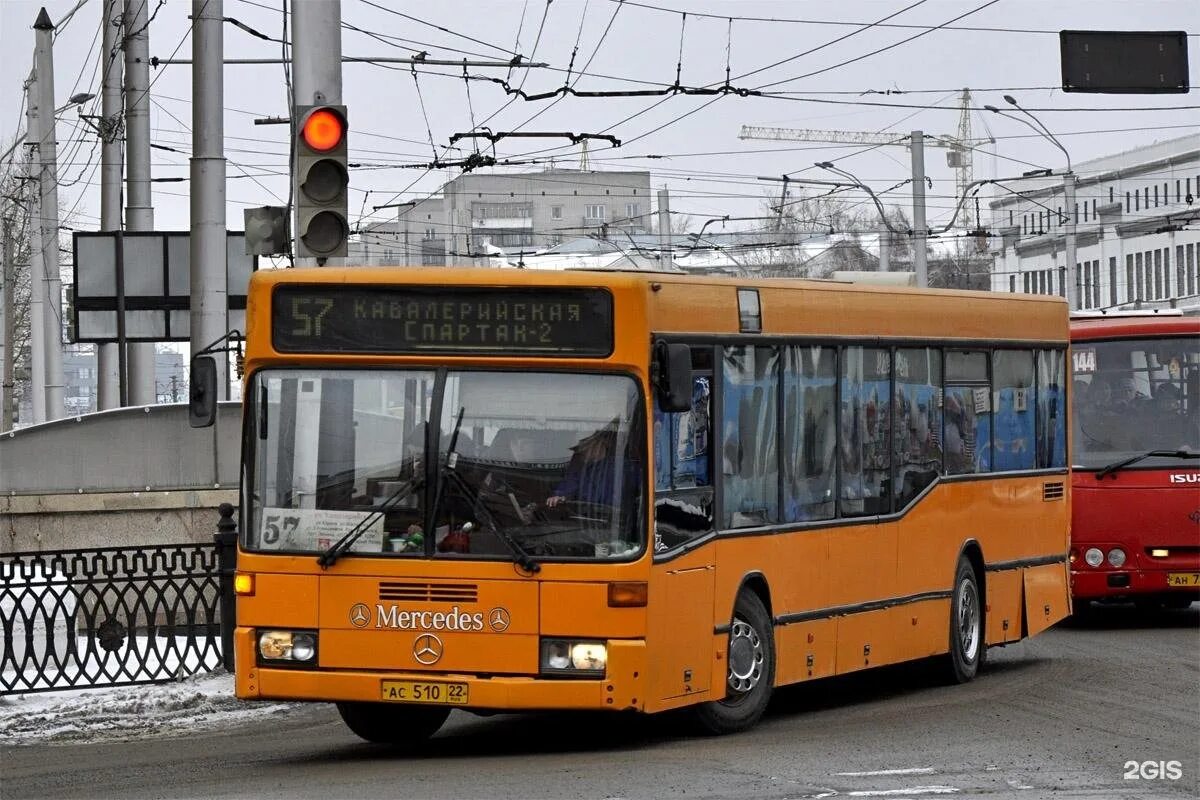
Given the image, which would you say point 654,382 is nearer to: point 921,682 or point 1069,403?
point 921,682

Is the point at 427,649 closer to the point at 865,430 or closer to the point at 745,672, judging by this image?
the point at 745,672

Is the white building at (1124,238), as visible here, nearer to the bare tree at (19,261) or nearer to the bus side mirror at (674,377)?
the bare tree at (19,261)

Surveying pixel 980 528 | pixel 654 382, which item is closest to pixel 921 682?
pixel 980 528

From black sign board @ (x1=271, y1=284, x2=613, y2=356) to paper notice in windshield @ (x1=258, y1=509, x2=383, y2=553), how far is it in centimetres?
79

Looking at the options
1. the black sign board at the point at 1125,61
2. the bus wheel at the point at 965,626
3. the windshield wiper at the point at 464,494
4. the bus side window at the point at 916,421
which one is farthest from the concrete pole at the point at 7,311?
the windshield wiper at the point at 464,494

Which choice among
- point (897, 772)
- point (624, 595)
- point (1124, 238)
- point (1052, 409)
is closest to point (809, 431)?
point (624, 595)

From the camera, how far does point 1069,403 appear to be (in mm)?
16016

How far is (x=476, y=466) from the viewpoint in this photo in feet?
32.3

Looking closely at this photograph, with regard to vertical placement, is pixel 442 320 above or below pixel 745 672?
above

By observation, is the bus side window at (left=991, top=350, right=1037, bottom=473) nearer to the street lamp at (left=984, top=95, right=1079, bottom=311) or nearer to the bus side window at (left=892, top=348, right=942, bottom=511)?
the bus side window at (left=892, top=348, right=942, bottom=511)

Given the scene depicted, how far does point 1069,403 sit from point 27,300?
5386cm

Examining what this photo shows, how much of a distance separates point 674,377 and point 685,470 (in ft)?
2.41

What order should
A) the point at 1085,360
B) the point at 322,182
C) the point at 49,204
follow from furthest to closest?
the point at 49,204, the point at 1085,360, the point at 322,182

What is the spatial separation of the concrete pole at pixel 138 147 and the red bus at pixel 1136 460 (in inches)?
398
